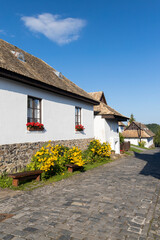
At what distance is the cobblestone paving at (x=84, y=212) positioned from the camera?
11.6ft

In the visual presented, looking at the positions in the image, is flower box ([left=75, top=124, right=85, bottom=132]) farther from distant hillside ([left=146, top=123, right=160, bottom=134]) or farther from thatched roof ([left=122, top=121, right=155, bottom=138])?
distant hillside ([left=146, top=123, right=160, bottom=134])

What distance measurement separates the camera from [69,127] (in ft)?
39.0

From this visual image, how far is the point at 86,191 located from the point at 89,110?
8843mm

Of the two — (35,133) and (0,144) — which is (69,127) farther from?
(0,144)

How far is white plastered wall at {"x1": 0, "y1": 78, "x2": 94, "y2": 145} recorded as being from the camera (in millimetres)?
7781

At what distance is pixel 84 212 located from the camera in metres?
4.48

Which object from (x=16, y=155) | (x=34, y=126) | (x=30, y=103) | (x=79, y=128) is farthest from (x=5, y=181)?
(x=79, y=128)

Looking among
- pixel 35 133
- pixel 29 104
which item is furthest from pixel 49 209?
pixel 29 104

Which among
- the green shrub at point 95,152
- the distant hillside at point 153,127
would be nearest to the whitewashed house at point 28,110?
the green shrub at point 95,152

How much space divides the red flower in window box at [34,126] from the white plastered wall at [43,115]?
198 mm

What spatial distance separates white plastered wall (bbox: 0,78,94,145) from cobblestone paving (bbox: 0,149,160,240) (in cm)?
294

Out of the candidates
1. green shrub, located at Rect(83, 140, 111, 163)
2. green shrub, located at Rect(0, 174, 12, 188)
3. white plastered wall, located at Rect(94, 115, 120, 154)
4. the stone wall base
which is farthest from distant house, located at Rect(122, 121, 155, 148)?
green shrub, located at Rect(0, 174, 12, 188)

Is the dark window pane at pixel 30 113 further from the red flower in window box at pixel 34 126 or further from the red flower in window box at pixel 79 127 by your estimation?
the red flower in window box at pixel 79 127

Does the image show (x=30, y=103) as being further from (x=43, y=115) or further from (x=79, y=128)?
(x=79, y=128)
